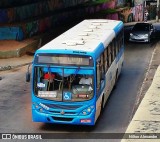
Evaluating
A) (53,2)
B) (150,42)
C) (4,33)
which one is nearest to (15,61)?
(4,33)

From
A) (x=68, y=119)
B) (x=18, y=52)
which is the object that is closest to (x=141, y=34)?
(x=18, y=52)

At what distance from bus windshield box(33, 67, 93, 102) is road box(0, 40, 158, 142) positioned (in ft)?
4.39

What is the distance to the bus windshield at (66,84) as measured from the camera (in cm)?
1550

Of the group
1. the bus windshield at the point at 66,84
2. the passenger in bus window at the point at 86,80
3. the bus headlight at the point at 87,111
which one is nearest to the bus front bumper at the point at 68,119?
the bus headlight at the point at 87,111

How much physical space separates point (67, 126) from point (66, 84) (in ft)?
6.04

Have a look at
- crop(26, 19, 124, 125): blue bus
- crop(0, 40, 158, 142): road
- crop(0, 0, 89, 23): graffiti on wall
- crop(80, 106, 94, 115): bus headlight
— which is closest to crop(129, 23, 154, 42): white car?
crop(0, 40, 158, 142): road

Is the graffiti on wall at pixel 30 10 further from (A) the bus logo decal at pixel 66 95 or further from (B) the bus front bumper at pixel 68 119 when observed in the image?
(A) the bus logo decal at pixel 66 95

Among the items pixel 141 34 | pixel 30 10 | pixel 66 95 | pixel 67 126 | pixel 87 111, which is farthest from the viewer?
pixel 30 10

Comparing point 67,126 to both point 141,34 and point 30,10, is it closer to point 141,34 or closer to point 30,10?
point 141,34

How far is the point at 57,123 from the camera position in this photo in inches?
631

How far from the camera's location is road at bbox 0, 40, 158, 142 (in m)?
16.3

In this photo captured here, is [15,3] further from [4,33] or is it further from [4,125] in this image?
[4,125]

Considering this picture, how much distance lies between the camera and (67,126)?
16547 millimetres

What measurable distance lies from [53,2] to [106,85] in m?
34.7
